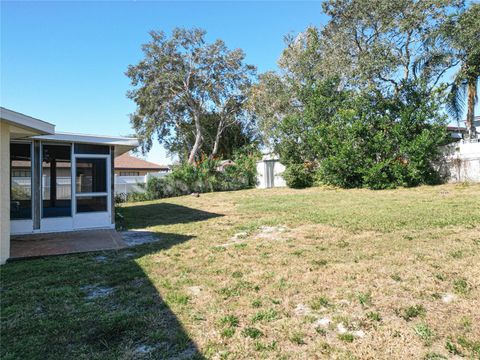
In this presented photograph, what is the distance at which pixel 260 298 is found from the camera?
3.61 metres

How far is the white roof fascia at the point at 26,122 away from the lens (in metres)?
5.33

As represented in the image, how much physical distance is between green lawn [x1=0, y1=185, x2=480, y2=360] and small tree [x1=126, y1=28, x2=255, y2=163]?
23776 millimetres

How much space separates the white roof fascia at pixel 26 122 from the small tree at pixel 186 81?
73.2ft

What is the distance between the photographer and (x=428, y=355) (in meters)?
2.39

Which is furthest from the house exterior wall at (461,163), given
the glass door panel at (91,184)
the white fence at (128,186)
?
the white fence at (128,186)

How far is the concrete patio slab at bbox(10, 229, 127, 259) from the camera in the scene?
600 cm

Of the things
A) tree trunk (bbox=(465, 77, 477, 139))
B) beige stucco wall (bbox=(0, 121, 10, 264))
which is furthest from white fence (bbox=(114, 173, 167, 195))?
tree trunk (bbox=(465, 77, 477, 139))

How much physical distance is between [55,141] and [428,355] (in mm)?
8623

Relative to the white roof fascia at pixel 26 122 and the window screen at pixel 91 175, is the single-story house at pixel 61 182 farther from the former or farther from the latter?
the white roof fascia at pixel 26 122

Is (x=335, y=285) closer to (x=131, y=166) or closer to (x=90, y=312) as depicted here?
(x=90, y=312)

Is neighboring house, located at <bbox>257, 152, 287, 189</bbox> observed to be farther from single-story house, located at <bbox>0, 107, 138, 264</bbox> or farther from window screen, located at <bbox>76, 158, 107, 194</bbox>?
window screen, located at <bbox>76, 158, 107, 194</bbox>

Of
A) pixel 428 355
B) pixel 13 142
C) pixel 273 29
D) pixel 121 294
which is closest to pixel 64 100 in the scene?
pixel 13 142

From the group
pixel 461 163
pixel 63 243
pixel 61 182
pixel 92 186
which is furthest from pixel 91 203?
pixel 461 163

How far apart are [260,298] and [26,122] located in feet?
17.2
